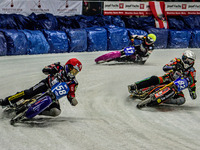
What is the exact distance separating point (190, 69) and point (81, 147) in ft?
11.3

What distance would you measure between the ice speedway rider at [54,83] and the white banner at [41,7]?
9.34 meters

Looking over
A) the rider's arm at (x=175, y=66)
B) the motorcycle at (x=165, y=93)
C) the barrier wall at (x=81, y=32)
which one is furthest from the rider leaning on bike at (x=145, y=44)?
the motorcycle at (x=165, y=93)

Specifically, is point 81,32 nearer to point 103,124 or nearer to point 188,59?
point 188,59

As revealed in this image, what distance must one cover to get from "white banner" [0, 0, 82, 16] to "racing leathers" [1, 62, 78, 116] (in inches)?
366

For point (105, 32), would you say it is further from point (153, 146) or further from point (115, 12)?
point (153, 146)

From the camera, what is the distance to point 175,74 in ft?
25.6

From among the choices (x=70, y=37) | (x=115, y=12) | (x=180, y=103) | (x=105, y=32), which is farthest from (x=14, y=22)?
(x=180, y=103)

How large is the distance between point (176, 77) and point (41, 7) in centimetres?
968

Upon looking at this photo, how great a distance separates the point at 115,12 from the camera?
18.1 metres

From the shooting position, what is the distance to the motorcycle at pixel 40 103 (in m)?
5.75

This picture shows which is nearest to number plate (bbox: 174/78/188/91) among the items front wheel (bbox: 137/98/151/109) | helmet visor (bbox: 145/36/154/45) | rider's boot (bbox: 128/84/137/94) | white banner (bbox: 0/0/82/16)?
front wheel (bbox: 137/98/151/109)

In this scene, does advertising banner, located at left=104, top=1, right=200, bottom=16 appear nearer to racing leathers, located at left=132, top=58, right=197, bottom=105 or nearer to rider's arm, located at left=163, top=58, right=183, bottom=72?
racing leathers, located at left=132, top=58, right=197, bottom=105

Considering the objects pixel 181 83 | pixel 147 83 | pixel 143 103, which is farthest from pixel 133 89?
pixel 181 83

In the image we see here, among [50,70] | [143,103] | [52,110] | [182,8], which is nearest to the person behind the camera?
[52,110]
